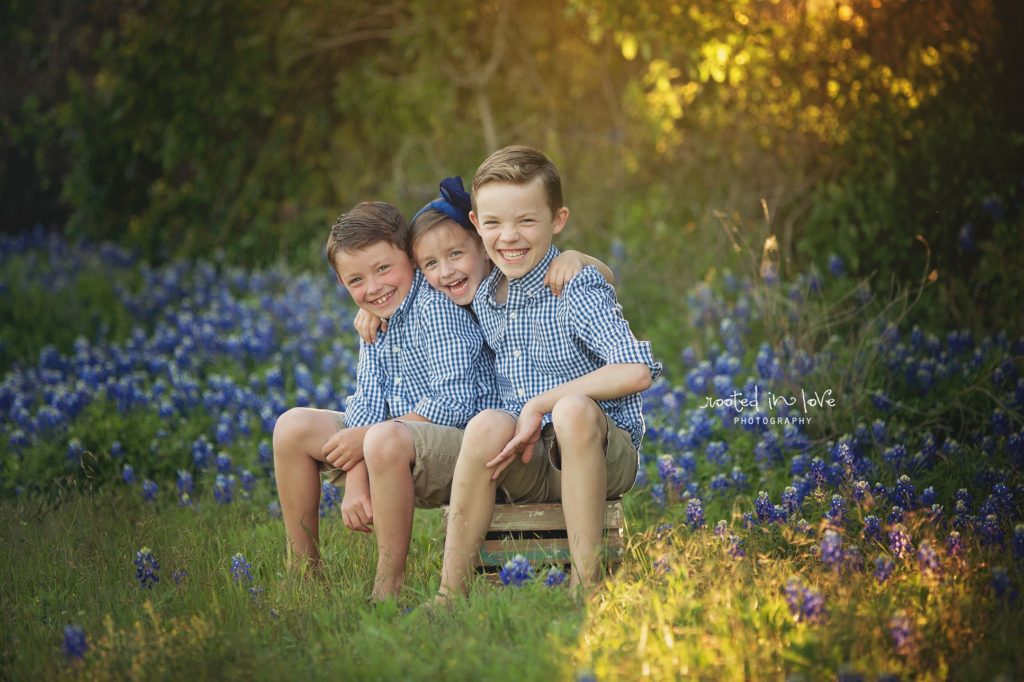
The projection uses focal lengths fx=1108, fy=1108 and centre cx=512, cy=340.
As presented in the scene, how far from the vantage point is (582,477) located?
2922 mm

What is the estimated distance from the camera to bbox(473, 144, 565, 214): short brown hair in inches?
125

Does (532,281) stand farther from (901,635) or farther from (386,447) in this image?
(901,635)

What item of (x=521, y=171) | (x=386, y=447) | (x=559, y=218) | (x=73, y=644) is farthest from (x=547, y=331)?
(x=73, y=644)

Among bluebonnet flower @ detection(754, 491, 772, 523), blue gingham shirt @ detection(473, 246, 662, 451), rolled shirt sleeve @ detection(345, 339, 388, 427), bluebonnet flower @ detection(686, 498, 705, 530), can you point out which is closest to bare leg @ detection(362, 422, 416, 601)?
rolled shirt sleeve @ detection(345, 339, 388, 427)

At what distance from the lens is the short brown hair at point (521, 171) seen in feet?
10.4

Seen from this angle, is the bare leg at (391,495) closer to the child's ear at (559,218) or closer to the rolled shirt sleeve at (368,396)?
the rolled shirt sleeve at (368,396)

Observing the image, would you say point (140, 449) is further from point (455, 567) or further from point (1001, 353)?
point (1001, 353)

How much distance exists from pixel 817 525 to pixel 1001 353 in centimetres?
172

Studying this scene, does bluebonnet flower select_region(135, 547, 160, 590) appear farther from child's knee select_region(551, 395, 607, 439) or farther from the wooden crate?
child's knee select_region(551, 395, 607, 439)

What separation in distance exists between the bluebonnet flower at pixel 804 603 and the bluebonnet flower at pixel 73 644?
169 centimetres

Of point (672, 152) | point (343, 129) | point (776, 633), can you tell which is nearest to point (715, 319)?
point (672, 152)

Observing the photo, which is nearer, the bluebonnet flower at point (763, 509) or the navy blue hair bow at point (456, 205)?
the bluebonnet flower at point (763, 509)

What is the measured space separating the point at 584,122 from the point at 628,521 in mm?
5117

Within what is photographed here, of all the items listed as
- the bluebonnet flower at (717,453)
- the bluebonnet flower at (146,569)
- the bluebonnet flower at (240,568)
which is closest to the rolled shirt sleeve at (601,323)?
the bluebonnet flower at (717,453)
